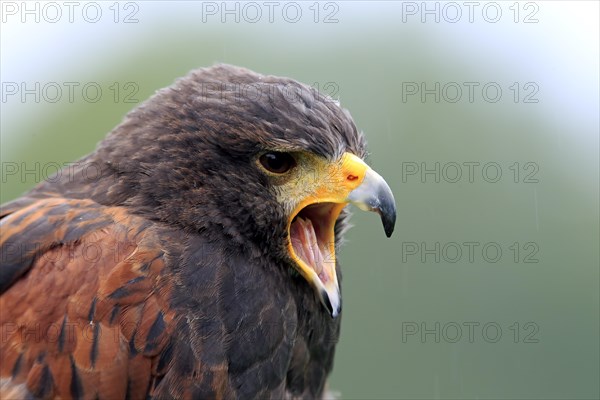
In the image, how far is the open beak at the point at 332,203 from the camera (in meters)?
3.15

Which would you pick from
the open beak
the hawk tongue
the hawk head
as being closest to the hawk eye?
the hawk head

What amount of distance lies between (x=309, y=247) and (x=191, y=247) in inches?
21.0

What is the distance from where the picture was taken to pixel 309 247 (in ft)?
10.8

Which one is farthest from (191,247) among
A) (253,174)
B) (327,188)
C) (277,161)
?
(327,188)

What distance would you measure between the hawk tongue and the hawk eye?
0.27 m

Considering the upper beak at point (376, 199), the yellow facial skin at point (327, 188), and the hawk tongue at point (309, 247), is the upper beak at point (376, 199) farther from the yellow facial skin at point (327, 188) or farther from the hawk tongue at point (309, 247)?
the hawk tongue at point (309, 247)

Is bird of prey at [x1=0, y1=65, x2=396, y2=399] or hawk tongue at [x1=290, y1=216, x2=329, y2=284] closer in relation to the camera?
bird of prey at [x1=0, y1=65, x2=396, y2=399]

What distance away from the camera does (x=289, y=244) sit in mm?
3203

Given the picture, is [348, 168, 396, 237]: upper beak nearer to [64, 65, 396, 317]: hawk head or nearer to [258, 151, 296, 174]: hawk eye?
[64, 65, 396, 317]: hawk head

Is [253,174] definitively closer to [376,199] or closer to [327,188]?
[327,188]

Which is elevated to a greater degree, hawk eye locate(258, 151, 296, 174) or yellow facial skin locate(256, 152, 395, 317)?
hawk eye locate(258, 151, 296, 174)

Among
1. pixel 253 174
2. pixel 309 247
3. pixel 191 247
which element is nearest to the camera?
pixel 191 247

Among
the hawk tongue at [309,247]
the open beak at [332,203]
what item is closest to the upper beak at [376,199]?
the open beak at [332,203]

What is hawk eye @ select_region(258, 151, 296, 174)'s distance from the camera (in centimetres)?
319
